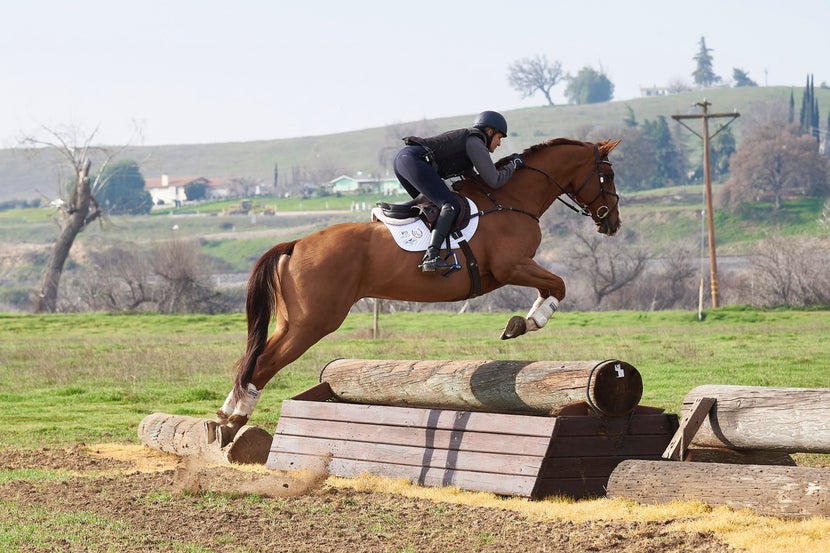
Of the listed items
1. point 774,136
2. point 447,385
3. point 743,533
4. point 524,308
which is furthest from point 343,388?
point 774,136

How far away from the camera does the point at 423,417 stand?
388 inches

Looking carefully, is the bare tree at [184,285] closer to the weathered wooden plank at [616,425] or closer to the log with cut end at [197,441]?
the log with cut end at [197,441]

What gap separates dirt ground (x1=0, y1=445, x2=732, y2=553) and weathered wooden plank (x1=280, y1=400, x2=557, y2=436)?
0.76 meters

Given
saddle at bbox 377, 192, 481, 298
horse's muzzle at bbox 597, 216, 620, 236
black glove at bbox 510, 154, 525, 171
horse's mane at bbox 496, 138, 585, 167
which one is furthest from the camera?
horse's muzzle at bbox 597, 216, 620, 236

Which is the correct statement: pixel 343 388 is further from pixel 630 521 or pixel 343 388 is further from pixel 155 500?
pixel 630 521

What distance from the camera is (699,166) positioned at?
471 ft

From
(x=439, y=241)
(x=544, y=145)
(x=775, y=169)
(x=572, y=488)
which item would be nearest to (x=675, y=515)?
(x=572, y=488)

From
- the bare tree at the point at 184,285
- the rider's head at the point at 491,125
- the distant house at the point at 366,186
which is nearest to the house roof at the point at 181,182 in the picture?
the distant house at the point at 366,186

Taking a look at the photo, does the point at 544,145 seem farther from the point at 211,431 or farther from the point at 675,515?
the point at 675,515

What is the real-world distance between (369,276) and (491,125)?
1.68 m

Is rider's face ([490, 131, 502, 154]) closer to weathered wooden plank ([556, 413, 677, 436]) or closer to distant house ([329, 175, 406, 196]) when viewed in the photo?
weathered wooden plank ([556, 413, 677, 436])

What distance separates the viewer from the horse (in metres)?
10.3

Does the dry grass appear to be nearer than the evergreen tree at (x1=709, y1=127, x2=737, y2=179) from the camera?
Yes

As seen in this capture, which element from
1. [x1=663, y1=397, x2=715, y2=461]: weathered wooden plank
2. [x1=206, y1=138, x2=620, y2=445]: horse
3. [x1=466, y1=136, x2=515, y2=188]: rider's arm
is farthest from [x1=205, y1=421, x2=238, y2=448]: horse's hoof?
[x1=663, y1=397, x2=715, y2=461]: weathered wooden plank
